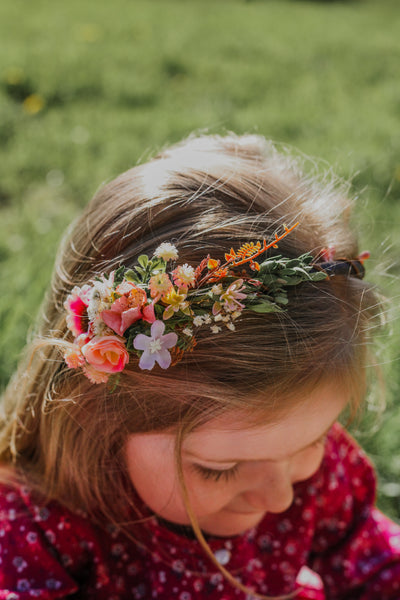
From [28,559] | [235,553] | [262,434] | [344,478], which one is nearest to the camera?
[262,434]

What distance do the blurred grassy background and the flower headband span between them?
57 centimetres

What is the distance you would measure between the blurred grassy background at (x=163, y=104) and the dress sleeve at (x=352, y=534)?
218mm

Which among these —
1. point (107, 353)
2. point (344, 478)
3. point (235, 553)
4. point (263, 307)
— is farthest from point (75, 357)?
point (344, 478)

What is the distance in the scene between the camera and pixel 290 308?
1.07 meters

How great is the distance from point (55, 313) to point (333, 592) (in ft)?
3.33

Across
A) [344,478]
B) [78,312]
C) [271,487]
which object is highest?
[78,312]

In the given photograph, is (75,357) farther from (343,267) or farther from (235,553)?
(235,553)

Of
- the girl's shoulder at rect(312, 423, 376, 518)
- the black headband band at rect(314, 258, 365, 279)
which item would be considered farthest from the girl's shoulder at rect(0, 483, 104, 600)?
the black headband band at rect(314, 258, 365, 279)

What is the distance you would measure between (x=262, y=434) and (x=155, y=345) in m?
0.26

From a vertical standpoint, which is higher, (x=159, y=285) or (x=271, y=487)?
(x=159, y=285)

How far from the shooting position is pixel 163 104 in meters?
3.90

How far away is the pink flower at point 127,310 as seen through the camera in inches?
38.5

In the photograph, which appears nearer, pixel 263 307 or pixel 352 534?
pixel 263 307

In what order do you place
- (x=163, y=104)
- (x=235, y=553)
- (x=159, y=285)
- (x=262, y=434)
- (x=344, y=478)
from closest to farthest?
(x=159, y=285) → (x=262, y=434) → (x=235, y=553) → (x=344, y=478) → (x=163, y=104)
